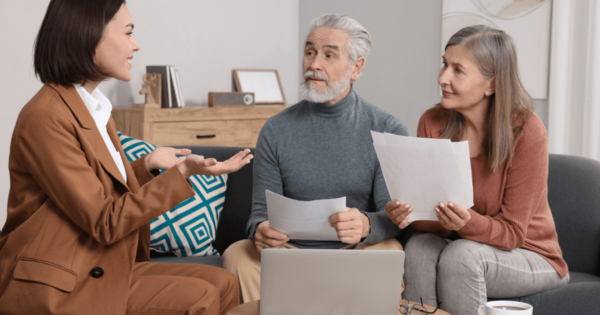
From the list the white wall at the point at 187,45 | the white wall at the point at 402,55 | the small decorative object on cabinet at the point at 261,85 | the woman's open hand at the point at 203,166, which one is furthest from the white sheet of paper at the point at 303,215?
the white wall at the point at 402,55

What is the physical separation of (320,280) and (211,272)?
0.53 metres

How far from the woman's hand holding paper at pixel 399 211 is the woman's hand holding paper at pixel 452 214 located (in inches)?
3.3

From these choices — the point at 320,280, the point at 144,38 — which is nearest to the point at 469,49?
the point at 320,280

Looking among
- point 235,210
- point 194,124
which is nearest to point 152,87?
point 194,124

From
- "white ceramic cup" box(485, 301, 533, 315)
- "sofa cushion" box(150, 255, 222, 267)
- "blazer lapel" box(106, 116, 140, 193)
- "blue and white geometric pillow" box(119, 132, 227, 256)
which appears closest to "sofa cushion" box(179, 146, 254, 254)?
"blue and white geometric pillow" box(119, 132, 227, 256)

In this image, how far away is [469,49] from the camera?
5.65ft

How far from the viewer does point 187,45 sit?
149 inches

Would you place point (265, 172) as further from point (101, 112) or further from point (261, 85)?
point (261, 85)

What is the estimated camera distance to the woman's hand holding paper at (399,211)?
5.15 feet

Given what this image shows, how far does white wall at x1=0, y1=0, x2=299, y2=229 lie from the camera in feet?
8.84

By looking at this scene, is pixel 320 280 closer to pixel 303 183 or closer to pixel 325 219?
pixel 325 219

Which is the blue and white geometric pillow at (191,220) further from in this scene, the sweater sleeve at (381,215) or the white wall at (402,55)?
the white wall at (402,55)

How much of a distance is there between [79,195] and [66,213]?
0.07 metres

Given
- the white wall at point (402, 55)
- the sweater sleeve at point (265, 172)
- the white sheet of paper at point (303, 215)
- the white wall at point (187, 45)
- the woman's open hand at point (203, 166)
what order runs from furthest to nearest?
1. the white wall at point (402, 55)
2. the white wall at point (187, 45)
3. the sweater sleeve at point (265, 172)
4. the white sheet of paper at point (303, 215)
5. the woman's open hand at point (203, 166)
